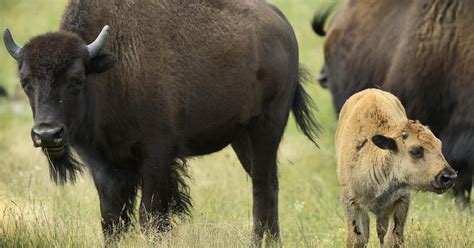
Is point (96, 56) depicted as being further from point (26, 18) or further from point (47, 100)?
point (26, 18)

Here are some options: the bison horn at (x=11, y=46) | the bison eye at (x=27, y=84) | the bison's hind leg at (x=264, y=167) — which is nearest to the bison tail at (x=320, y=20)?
the bison's hind leg at (x=264, y=167)

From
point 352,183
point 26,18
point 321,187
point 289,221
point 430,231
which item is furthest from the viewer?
point 26,18

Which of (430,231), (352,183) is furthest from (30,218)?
(430,231)

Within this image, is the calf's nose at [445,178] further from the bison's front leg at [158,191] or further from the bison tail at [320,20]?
the bison tail at [320,20]

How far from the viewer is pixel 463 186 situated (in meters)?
10.4

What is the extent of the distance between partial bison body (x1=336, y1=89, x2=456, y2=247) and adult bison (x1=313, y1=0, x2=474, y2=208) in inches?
85.1

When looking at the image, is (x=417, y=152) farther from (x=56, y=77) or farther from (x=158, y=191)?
(x=56, y=77)

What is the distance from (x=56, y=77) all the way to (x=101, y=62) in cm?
39

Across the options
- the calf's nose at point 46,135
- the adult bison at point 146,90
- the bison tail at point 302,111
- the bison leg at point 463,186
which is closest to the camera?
the calf's nose at point 46,135

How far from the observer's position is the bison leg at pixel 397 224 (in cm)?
720

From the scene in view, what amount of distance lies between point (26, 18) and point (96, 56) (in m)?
20.8

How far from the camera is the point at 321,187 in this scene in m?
11.8

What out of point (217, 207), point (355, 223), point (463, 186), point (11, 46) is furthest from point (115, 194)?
point (463, 186)

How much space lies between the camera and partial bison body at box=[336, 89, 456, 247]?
695 centimetres
